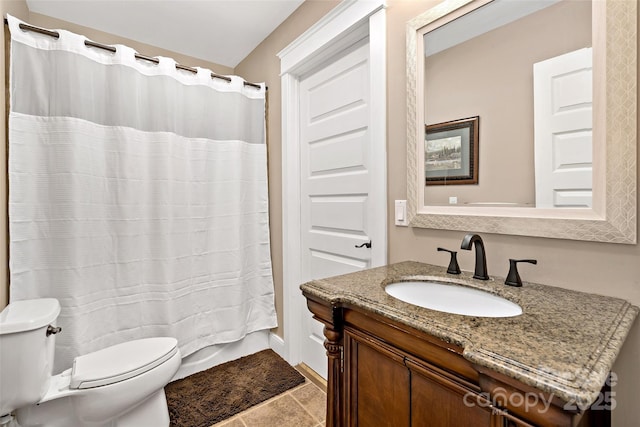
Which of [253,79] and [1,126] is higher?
[253,79]

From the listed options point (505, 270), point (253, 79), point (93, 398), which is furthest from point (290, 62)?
point (93, 398)

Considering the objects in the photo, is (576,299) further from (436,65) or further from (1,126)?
(1,126)

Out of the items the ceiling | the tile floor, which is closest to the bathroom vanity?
the tile floor

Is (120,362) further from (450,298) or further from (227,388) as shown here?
(450,298)

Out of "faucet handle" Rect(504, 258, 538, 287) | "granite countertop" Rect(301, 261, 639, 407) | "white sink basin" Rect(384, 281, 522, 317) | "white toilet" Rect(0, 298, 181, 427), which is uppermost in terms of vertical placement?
"faucet handle" Rect(504, 258, 538, 287)

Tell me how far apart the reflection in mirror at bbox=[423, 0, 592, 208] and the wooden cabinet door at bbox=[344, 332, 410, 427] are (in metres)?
0.66

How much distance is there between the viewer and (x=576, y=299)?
2.74ft

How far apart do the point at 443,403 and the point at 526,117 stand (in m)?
0.92

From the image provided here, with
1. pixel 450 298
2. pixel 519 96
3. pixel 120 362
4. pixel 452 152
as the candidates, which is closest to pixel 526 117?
pixel 519 96

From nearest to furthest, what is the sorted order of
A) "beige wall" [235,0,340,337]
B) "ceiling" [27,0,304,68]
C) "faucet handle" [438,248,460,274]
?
1. "faucet handle" [438,248,460,274]
2. "ceiling" [27,0,304,68]
3. "beige wall" [235,0,340,337]

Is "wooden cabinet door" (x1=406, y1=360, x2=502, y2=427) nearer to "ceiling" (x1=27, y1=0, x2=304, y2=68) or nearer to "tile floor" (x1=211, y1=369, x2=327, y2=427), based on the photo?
"tile floor" (x1=211, y1=369, x2=327, y2=427)

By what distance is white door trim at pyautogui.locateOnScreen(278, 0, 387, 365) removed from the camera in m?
1.45

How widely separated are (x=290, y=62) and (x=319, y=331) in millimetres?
1823

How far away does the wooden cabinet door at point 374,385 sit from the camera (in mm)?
810
